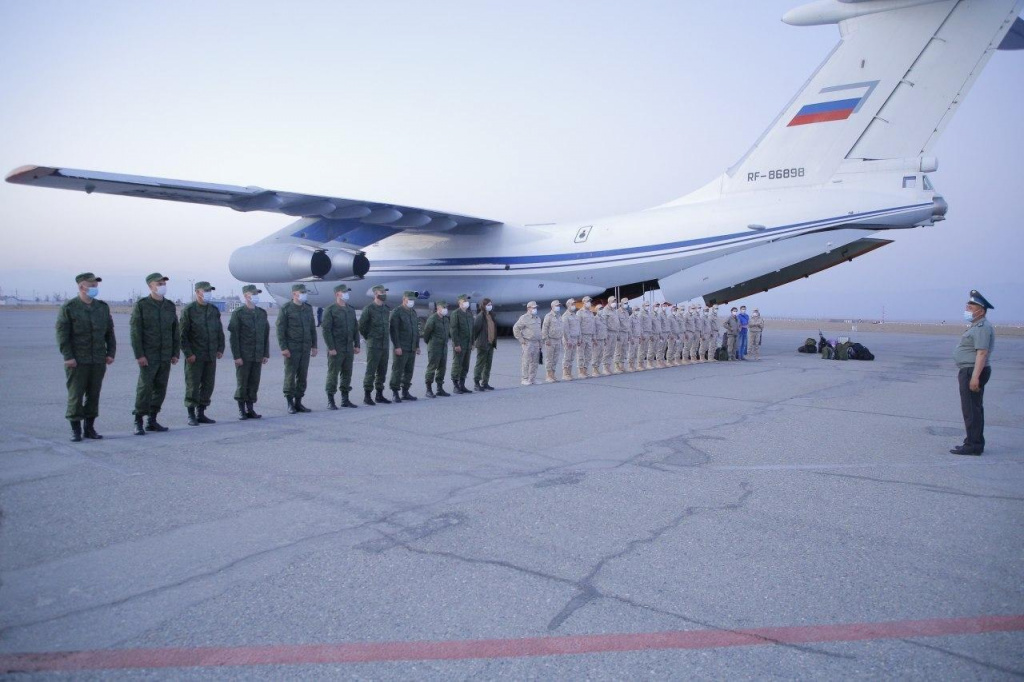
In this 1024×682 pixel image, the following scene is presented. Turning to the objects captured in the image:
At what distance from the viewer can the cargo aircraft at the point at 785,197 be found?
563 inches

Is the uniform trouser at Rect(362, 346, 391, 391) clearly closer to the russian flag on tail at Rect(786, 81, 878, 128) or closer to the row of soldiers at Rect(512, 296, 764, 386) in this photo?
the row of soldiers at Rect(512, 296, 764, 386)

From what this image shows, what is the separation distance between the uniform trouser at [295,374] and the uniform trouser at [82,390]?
6.89 feet

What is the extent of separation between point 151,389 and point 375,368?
3.02 m

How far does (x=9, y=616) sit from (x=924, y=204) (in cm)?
1631

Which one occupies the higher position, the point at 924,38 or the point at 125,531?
the point at 924,38

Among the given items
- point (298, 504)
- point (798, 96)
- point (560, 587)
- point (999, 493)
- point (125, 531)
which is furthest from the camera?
point (798, 96)

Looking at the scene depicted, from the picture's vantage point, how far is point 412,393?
34.3 feet

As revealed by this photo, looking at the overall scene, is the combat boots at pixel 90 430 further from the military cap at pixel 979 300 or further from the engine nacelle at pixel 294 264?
the engine nacelle at pixel 294 264

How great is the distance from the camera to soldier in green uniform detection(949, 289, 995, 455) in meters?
6.14

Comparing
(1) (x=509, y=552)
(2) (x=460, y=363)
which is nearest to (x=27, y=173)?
(2) (x=460, y=363)

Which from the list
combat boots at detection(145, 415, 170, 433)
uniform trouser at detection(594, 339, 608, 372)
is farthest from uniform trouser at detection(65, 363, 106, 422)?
uniform trouser at detection(594, 339, 608, 372)

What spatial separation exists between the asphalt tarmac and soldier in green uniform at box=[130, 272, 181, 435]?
0.31 metres

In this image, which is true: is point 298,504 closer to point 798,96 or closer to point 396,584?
point 396,584

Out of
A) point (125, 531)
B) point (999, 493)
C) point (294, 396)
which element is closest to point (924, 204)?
point (999, 493)
